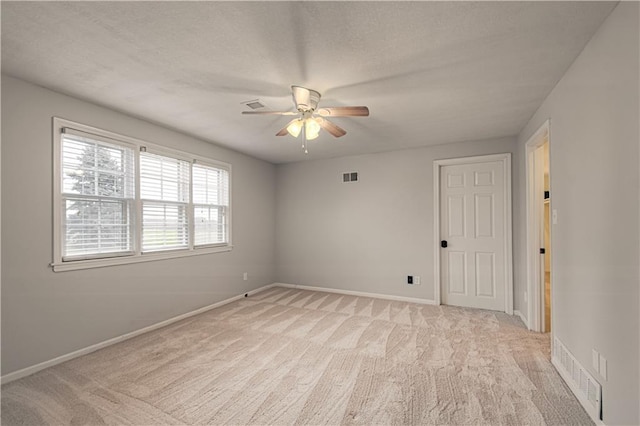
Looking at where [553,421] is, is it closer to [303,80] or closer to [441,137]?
[303,80]

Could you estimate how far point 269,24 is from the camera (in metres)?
1.71

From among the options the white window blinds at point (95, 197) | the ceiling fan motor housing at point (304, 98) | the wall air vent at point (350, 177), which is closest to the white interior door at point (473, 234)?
the wall air vent at point (350, 177)

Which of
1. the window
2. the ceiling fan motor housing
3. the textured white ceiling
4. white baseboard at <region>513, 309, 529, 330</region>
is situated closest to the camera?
the textured white ceiling

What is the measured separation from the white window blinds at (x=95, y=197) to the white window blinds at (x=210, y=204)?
950 mm

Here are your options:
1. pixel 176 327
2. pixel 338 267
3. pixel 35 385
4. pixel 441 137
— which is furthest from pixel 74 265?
pixel 441 137

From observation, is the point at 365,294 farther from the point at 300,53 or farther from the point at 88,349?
the point at 300,53

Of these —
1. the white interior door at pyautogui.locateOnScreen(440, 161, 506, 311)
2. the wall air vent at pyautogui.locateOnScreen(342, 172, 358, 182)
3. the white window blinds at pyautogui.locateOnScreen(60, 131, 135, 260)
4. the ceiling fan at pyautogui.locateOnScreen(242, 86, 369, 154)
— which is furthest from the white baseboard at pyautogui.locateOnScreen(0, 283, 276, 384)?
the white interior door at pyautogui.locateOnScreen(440, 161, 506, 311)

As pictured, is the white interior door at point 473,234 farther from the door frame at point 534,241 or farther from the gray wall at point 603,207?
the gray wall at point 603,207

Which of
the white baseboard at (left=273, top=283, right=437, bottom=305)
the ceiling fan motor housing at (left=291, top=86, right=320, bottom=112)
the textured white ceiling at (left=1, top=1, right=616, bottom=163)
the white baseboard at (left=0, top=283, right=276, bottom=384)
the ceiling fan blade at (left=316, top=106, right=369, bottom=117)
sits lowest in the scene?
the white baseboard at (left=273, top=283, right=437, bottom=305)

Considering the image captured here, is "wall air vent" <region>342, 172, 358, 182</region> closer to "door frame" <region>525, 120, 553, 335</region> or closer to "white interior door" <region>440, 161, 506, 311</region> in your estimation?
"white interior door" <region>440, 161, 506, 311</region>

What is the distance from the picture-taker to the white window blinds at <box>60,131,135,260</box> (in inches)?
108

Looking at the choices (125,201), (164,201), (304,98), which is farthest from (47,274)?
(304,98)

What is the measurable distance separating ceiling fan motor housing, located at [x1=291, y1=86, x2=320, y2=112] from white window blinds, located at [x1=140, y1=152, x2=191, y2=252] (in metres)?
2.14

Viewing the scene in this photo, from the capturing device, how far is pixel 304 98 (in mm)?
2373
